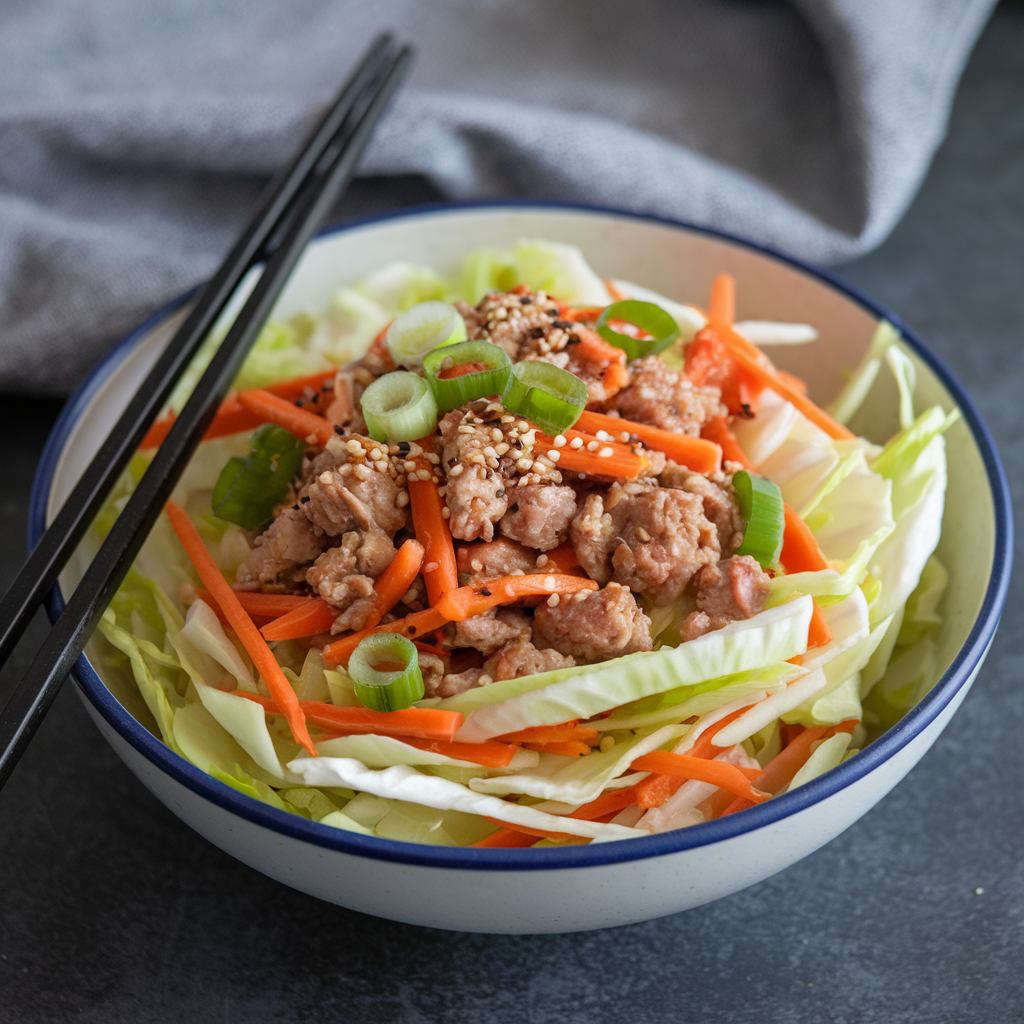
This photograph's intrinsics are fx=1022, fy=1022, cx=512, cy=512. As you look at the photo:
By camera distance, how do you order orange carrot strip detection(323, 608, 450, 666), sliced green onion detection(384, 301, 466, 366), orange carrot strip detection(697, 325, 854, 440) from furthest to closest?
orange carrot strip detection(697, 325, 854, 440) → sliced green onion detection(384, 301, 466, 366) → orange carrot strip detection(323, 608, 450, 666)

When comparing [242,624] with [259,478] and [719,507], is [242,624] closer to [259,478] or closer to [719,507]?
[259,478]

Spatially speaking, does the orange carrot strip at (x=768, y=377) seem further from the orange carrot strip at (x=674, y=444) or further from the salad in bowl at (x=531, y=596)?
the orange carrot strip at (x=674, y=444)

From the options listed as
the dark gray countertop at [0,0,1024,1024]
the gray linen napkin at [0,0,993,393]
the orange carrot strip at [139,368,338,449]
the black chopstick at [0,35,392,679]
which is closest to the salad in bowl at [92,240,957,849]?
the orange carrot strip at [139,368,338,449]

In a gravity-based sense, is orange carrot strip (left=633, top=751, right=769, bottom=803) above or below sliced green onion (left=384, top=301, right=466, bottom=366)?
below

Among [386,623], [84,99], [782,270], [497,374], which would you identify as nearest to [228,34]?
[84,99]

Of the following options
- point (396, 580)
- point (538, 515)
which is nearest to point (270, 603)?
point (396, 580)

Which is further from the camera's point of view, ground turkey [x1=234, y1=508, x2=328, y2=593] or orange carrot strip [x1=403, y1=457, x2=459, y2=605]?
ground turkey [x1=234, y1=508, x2=328, y2=593]

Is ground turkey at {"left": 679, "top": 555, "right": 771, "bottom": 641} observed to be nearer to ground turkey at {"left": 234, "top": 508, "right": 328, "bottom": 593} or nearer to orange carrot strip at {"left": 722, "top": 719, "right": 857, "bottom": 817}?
orange carrot strip at {"left": 722, "top": 719, "right": 857, "bottom": 817}

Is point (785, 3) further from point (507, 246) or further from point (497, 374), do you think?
point (497, 374)
